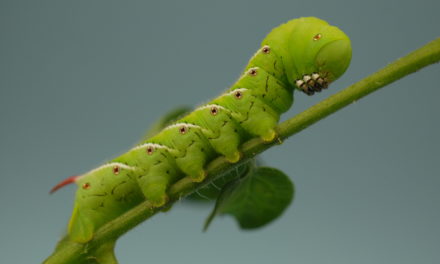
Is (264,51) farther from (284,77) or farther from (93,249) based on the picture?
(93,249)

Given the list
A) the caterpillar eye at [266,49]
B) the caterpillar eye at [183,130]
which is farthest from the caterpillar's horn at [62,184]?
the caterpillar eye at [266,49]

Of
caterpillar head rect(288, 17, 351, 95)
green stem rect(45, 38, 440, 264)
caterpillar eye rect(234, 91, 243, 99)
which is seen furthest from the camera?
caterpillar eye rect(234, 91, 243, 99)

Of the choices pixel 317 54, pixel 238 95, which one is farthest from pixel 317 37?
pixel 238 95

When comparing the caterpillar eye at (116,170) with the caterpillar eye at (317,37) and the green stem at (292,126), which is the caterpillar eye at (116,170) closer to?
the green stem at (292,126)

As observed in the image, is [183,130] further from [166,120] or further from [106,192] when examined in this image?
[106,192]

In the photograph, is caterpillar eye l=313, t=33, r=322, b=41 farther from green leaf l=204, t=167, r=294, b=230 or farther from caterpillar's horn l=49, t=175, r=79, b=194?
caterpillar's horn l=49, t=175, r=79, b=194

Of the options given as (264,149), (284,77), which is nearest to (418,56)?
(264,149)

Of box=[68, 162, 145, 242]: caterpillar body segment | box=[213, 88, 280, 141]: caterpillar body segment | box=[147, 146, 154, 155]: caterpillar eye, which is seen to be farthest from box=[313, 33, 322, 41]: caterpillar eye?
box=[68, 162, 145, 242]: caterpillar body segment

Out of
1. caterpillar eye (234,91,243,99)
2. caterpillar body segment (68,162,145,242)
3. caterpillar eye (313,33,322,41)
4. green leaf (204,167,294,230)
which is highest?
caterpillar eye (313,33,322,41)
